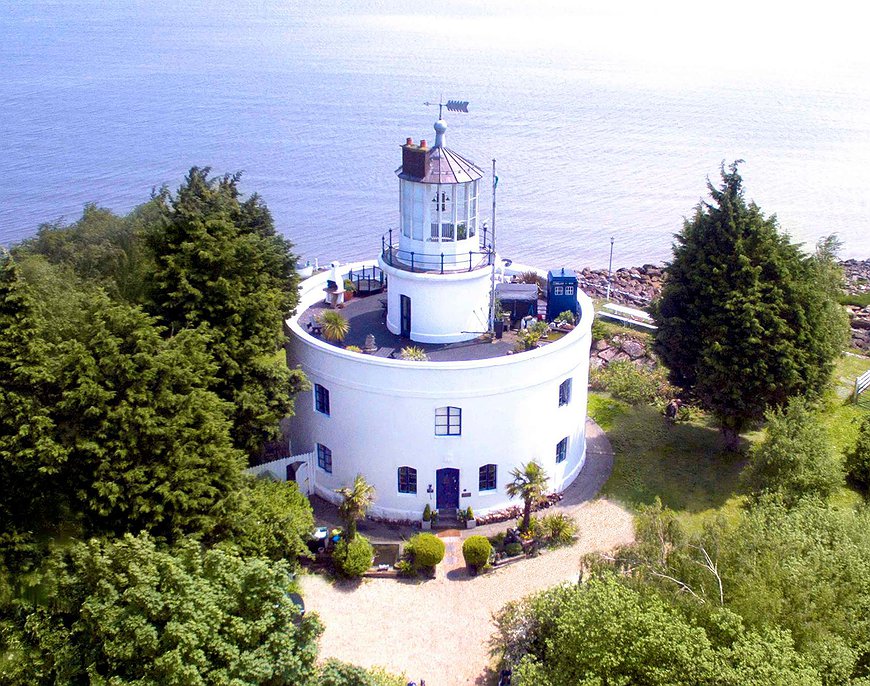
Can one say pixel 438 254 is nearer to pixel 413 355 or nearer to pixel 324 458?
pixel 413 355

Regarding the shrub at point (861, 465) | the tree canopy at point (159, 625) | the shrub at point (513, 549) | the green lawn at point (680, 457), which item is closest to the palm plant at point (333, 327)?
the shrub at point (513, 549)

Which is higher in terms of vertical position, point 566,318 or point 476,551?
point 566,318

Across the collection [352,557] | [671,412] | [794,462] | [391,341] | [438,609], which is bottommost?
[438,609]

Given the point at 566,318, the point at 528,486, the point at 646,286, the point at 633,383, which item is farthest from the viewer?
the point at 646,286

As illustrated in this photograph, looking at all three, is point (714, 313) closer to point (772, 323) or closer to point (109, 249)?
point (772, 323)

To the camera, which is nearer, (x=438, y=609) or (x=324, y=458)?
(x=438, y=609)

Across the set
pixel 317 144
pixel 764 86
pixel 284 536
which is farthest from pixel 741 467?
pixel 764 86

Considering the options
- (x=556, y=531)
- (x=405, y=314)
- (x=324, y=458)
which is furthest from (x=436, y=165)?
(x=556, y=531)

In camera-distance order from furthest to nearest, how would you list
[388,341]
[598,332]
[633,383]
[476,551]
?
[598,332] → [633,383] → [388,341] → [476,551]
